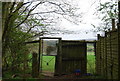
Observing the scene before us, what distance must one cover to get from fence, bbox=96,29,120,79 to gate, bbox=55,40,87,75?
1.17ft

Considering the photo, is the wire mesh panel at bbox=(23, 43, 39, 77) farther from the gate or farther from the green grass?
the gate

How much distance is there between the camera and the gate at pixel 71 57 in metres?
3.30

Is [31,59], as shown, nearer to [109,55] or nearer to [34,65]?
[34,65]

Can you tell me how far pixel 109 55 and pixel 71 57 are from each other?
0.92 metres

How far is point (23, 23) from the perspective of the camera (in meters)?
3.09

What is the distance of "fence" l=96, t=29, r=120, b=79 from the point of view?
2380mm

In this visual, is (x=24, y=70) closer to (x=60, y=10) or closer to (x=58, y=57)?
(x=58, y=57)

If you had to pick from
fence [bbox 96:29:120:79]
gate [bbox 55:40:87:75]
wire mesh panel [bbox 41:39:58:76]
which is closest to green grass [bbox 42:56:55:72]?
wire mesh panel [bbox 41:39:58:76]

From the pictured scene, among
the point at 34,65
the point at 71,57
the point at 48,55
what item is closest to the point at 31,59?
the point at 34,65

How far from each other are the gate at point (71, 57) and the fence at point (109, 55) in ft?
1.17

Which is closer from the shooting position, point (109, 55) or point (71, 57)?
point (109, 55)

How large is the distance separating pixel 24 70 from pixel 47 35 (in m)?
0.91

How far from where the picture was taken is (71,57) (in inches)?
132

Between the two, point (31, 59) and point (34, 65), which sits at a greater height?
point (31, 59)
